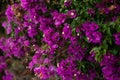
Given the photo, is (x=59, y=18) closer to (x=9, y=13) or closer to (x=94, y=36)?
(x=94, y=36)

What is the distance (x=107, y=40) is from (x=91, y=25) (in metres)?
0.19

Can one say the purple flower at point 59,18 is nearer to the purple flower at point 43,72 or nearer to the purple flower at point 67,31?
the purple flower at point 67,31

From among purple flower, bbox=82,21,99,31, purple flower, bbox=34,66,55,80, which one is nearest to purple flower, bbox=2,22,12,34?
purple flower, bbox=34,66,55,80

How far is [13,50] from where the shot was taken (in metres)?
3.78

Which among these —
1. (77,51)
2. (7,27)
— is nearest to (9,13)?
(7,27)

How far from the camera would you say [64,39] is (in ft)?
10.5

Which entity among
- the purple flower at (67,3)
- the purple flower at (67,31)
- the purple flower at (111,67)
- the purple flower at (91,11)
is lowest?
the purple flower at (111,67)

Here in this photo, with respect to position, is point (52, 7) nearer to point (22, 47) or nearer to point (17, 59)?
point (22, 47)

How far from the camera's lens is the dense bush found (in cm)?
285

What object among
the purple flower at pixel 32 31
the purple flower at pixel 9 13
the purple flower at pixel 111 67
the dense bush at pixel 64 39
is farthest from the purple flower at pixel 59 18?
the purple flower at pixel 9 13

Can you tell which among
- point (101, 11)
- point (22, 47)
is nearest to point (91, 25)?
point (101, 11)

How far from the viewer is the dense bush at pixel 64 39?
9.34 feet

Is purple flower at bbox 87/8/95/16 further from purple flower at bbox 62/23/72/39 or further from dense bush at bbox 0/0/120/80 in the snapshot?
purple flower at bbox 62/23/72/39

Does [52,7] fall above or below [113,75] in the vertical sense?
above
